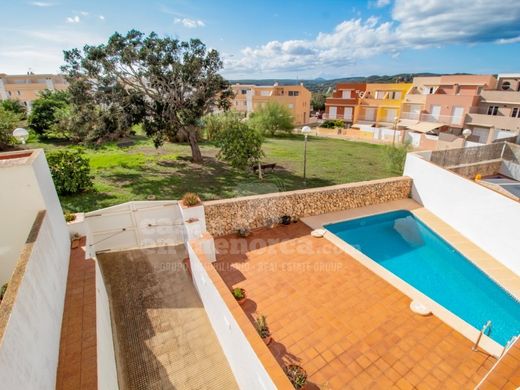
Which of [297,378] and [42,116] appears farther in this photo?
[42,116]

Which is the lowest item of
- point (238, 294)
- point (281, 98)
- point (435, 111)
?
point (238, 294)

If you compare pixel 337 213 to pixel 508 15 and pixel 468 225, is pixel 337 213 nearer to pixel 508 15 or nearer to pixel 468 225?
pixel 468 225

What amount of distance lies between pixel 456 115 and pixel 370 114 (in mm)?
15606

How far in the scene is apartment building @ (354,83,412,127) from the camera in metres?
46.3

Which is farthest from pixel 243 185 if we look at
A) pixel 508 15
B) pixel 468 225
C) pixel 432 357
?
pixel 508 15

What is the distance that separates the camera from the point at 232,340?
686 cm

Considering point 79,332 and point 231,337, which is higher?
point 79,332

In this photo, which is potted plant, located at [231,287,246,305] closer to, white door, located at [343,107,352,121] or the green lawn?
the green lawn

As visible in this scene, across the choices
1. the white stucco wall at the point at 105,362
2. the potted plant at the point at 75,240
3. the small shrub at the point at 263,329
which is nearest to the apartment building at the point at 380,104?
the small shrub at the point at 263,329

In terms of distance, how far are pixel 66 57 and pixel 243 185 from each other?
1301 cm

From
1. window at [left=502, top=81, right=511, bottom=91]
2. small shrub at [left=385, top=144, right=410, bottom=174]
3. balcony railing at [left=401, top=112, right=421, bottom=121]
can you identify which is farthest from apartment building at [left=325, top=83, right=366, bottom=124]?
small shrub at [left=385, top=144, right=410, bottom=174]

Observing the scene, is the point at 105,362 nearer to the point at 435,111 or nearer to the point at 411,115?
the point at 435,111

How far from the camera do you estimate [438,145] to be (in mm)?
29094

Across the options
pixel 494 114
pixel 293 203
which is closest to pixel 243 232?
pixel 293 203
